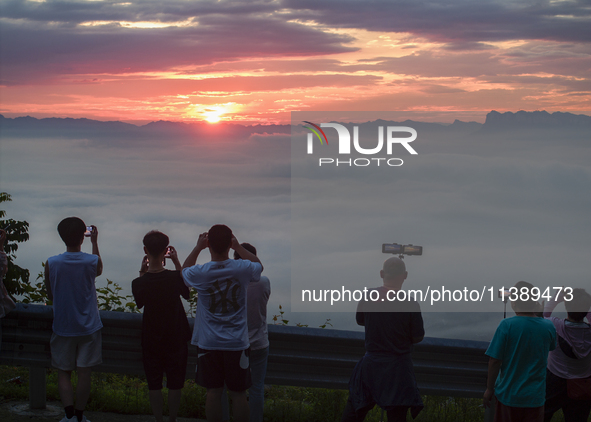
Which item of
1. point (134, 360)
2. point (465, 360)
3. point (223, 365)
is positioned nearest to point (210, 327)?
point (223, 365)

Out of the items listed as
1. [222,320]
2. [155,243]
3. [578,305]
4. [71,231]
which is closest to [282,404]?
[222,320]

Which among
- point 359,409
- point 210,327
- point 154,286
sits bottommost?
point 359,409

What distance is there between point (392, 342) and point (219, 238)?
1587 millimetres

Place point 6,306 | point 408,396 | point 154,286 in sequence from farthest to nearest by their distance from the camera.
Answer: point 6,306, point 154,286, point 408,396

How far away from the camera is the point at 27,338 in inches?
207

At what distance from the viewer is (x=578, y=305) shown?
16.1ft

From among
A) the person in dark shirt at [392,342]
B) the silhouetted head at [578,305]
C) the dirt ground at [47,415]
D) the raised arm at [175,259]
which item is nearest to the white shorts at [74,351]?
the dirt ground at [47,415]

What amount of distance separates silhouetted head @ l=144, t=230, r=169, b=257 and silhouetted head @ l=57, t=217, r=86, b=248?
2.17 ft

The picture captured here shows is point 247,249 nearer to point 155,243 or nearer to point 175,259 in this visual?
point 175,259

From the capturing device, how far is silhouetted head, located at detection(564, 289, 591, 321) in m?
4.90

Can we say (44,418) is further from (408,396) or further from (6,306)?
(408,396)

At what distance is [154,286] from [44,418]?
1.90 metres

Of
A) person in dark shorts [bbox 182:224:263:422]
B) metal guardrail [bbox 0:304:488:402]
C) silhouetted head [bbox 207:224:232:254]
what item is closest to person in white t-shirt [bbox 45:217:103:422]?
metal guardrail [bbox 0:304:488:402]

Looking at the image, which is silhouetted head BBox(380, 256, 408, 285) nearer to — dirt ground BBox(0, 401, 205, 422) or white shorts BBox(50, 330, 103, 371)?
dirt ground BBox(0, 401, 205, 422)
